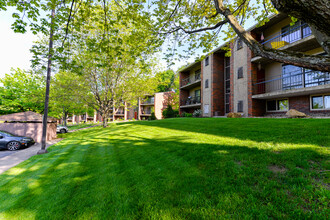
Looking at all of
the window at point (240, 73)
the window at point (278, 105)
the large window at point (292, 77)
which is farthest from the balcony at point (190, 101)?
the large window at point (292, 77)

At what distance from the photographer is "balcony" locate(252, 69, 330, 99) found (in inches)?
409

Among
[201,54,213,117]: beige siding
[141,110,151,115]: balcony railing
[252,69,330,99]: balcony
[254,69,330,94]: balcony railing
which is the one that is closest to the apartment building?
[141,110,151,115]: balcony railing

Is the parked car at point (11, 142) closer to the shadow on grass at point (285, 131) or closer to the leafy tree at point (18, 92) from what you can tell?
the leafy tree at point (18, 92)

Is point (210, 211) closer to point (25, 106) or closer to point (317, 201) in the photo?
point (317, 201)

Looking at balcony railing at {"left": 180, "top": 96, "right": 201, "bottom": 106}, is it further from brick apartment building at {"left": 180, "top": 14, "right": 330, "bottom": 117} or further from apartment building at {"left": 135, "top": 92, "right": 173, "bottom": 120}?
apartment building at {"left": 135, "top": 92, "right": 173, "bottom": 120}

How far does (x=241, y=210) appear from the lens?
1973mm

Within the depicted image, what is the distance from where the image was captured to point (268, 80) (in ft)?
48.4

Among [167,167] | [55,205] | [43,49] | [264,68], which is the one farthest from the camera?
[264,68]

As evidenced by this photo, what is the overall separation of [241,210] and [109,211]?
2.10 m

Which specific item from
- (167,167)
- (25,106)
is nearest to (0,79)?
(25,106)

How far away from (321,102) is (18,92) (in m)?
33.0

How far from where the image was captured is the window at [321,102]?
10883 millimetres

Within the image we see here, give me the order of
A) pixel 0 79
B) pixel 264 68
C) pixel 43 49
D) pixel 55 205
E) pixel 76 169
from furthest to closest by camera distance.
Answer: pixel 0 79 < pixel 264 68 < pixel 43 49 < pixel 76 169 < pixel 55 205

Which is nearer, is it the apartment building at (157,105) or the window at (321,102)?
the window at (321,102)
